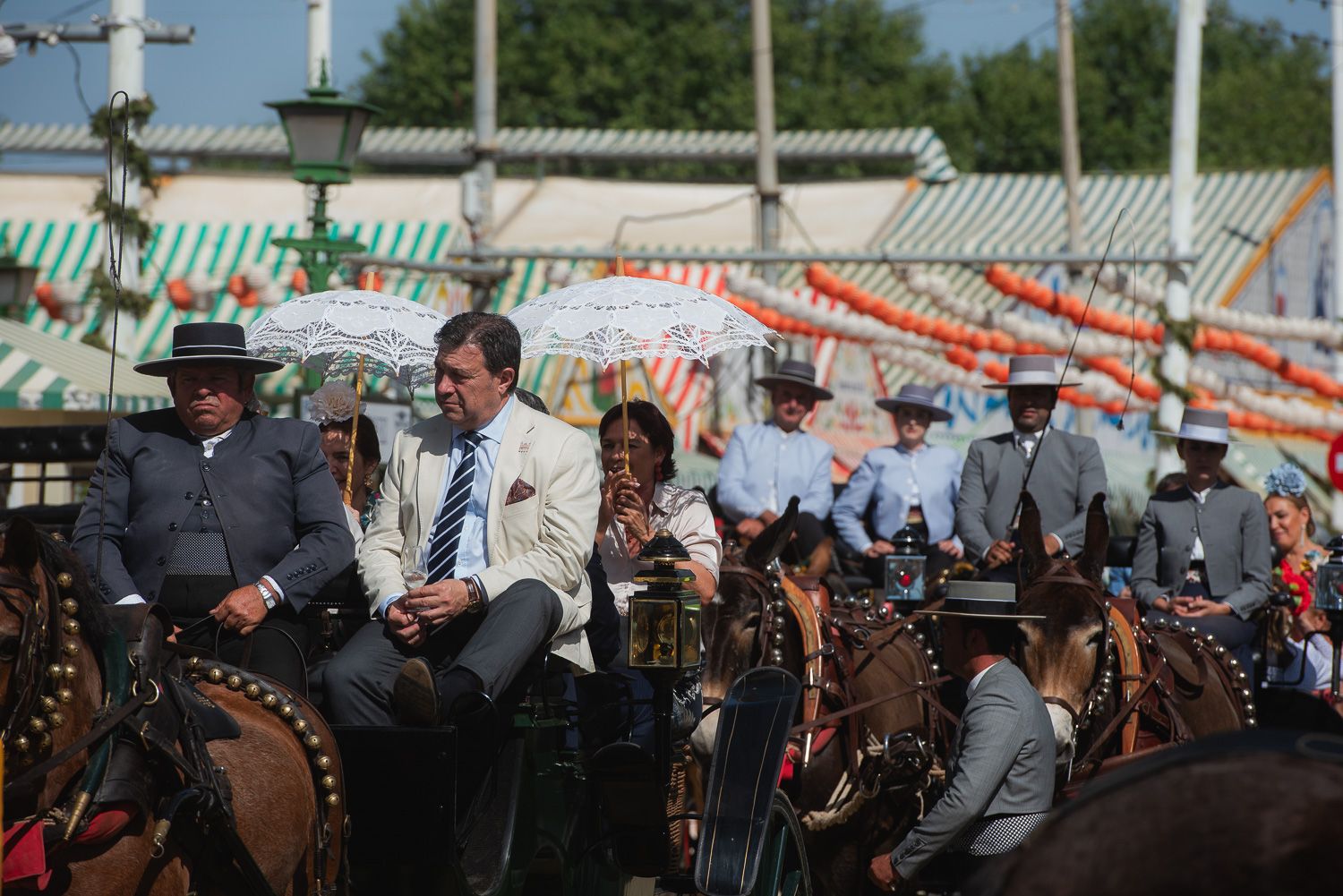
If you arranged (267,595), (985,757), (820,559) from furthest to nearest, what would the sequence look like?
(820,559), (267,595), (985,757)

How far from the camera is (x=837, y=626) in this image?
7.77 m

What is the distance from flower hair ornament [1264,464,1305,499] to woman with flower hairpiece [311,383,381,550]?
5909mm

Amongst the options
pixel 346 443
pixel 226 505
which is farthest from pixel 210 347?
pixel 346 443

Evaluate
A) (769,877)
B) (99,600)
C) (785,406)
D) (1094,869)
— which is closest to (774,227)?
(785,406)

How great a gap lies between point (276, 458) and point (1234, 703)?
4.89 m

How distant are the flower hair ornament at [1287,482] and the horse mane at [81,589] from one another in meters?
8.38

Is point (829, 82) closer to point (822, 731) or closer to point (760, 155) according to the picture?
point (760, 155)

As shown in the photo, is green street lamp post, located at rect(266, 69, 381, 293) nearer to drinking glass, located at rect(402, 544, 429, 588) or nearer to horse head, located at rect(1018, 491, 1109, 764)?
drinking glass, located at rect(402, 544, 429, 588)

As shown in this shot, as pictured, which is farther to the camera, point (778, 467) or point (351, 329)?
point (778, 467)

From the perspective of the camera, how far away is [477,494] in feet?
19.2

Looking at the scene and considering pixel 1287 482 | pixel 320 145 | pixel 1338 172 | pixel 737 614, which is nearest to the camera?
pixel 737 614

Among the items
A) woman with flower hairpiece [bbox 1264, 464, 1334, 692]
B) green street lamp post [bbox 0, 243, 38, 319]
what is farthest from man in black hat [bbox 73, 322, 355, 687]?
green street lamp post [bbox 0, 243, 38, 319]

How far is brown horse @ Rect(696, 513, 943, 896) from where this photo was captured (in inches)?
277

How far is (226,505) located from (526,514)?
100 centimetres
